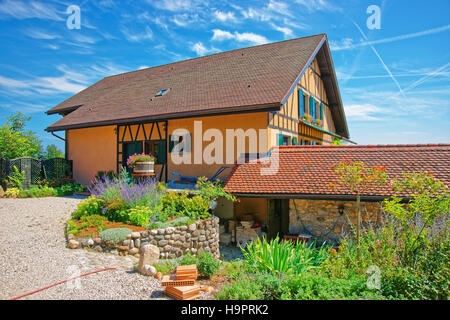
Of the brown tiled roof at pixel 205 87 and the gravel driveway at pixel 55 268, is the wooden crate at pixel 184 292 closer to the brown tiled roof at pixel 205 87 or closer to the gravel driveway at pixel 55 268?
the gravel driveway at pixel 55 268

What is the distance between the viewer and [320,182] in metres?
8.59

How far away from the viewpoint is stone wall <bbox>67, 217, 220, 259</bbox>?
634cm

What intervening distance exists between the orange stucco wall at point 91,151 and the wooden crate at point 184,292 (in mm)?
10931

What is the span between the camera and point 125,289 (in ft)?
14.5

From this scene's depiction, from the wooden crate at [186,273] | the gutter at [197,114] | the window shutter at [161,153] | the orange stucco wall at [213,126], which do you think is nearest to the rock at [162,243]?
the wooden crate at [186,273]

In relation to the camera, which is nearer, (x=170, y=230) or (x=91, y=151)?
(x=170, y=230)

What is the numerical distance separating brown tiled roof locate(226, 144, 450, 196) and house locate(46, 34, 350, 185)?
1.01 meters

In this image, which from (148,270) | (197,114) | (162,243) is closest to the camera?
(148,270)

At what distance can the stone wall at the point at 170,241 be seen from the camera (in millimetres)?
6344

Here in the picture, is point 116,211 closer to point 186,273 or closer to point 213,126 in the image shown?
point 186,273

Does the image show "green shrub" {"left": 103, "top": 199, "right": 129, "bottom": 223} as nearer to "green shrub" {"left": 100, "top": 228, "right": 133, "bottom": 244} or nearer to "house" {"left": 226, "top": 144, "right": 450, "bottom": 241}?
"green shrub" {"left": 100, "top": 228, "right": 133, "bottom": 244}

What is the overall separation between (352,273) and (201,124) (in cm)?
786

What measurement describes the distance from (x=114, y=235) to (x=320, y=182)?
5794 millimetres

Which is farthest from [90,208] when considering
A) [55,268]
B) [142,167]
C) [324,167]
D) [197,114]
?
[324,167]
